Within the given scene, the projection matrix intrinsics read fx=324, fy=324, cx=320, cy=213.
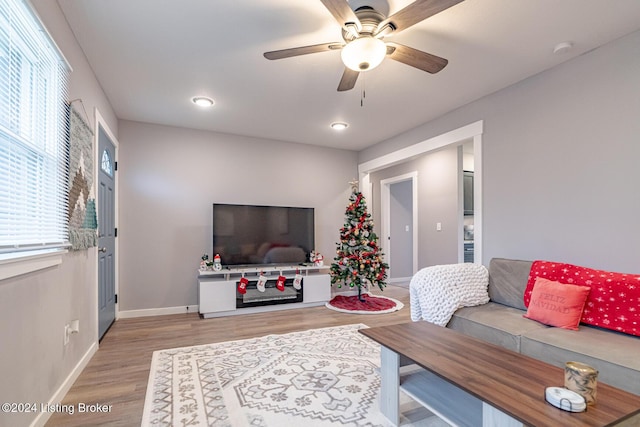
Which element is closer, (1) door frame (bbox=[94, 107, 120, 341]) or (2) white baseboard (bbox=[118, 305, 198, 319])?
(1) door frame (bbox=[94, 107, 120, 341])

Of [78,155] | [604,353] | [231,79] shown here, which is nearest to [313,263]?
[231,79]

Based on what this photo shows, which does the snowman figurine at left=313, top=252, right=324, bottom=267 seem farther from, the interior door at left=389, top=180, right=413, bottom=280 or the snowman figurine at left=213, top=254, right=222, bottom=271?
the interior door at left=389, top=180, right=413, bottom=280

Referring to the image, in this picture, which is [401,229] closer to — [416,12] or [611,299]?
[611,299]

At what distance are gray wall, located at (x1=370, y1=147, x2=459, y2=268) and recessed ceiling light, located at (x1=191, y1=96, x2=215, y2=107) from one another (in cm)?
342

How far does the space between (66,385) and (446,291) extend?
2.79 m

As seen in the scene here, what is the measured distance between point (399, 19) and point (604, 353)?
2.10 metres

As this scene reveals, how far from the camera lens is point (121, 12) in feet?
6.76

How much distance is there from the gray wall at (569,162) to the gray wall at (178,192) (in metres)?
2.87

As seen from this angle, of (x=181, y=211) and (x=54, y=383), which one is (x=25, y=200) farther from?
(x=181, y=211)

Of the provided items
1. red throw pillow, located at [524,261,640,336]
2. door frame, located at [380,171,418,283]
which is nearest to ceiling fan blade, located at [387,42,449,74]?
red throw pillow, located at [524,261,640,336]

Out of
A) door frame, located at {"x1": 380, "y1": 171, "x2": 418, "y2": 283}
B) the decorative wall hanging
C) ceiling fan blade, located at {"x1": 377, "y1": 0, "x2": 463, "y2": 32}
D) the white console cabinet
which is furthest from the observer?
door frame, located at {"x1": 380, "y1": 171, "x2": 418, "y2": 283}

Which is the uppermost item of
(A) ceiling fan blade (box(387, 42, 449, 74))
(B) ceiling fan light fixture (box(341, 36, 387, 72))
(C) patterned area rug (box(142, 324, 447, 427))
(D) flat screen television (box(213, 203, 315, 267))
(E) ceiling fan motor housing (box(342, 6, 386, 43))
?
(E) ceiling fan motor housing (box(342, 6, 386, 43))

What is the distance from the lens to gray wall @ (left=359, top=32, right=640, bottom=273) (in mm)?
2320

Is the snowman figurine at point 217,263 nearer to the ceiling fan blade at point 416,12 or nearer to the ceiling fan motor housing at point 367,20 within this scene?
the ceiling fan motor housing at point 367,20
